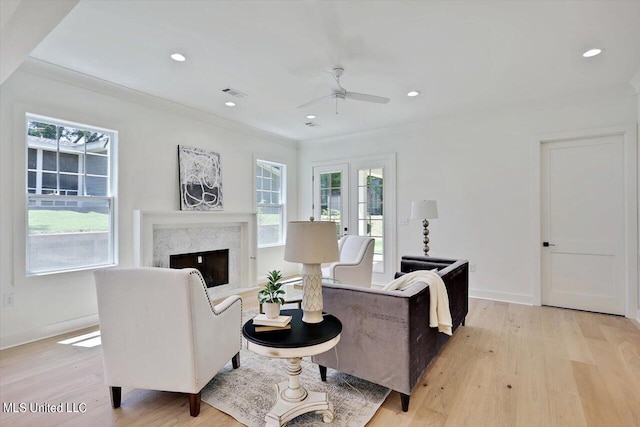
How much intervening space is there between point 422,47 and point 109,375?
3.41m

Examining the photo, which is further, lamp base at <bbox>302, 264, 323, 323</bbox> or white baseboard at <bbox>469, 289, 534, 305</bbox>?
white baseboard at <bbox>469, 289, 534, 305</bbox>

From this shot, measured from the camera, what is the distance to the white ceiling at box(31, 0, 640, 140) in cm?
225

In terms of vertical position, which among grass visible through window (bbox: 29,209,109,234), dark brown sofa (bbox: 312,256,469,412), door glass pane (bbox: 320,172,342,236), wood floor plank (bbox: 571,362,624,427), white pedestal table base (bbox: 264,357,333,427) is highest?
door glass pane (bbox: 320,172,342,236)

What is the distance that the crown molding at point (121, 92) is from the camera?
9.97 ft

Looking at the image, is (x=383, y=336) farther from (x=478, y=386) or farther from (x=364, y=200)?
(x=364, y=200)

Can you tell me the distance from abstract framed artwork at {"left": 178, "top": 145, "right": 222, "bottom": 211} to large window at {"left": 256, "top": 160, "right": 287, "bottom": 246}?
1.00 m

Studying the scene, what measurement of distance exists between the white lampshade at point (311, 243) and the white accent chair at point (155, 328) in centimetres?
61

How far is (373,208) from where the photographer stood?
5.45 metres

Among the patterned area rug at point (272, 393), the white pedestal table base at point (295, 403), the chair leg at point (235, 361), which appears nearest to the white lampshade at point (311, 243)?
the white pedestal table base at point (295, 403)

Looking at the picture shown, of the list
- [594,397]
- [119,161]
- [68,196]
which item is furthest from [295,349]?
[119,161]

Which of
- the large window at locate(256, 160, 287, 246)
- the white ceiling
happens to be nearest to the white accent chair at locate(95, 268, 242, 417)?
the white ceiling

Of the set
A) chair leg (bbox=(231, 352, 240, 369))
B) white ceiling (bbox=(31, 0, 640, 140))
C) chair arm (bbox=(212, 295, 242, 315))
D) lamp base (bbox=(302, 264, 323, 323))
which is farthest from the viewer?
chair leg (bbox=(231, 352, 240, 369))

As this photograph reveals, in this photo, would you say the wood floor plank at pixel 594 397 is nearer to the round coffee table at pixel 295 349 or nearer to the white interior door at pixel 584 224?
the round coffee table at pixel 295 349

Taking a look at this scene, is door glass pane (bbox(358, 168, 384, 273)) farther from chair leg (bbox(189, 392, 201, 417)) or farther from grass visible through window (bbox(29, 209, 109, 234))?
chair leg (bbox(189, 392, 201, 417))
